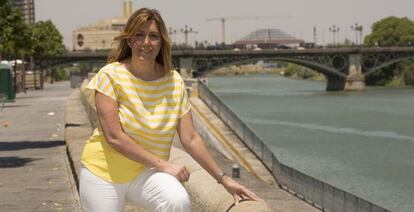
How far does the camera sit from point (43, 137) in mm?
20703

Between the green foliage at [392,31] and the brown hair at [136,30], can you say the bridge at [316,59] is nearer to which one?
the green foliage at [392,31]

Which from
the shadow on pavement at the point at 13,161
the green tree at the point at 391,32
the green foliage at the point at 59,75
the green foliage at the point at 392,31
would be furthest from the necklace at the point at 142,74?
the green foliage at the point at 59,75

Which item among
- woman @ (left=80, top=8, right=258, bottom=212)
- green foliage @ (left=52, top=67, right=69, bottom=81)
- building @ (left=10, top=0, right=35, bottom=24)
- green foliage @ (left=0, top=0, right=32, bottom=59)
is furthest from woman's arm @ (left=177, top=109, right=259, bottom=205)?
green foliage @ (left=52, top=67, right=69, bottom=81)

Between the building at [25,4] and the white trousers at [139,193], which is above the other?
the building at [25,4]

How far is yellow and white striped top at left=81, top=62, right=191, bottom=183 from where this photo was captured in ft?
13.2

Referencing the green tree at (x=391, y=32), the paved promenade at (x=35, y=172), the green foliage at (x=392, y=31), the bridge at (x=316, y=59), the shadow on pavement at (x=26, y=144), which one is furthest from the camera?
the green foliage at (x=392, y=31)

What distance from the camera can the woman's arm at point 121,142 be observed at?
156 inches

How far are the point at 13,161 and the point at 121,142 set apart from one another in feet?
36.8

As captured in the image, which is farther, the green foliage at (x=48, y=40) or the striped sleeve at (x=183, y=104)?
the green foliage at (x=48, y=40)

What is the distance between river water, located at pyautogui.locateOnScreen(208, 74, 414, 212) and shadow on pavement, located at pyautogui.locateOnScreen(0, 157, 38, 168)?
12198 millimetres

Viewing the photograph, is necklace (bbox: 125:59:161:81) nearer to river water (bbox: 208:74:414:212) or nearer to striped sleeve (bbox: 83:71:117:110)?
striped sleeve (bbox: 83:71:117:110)

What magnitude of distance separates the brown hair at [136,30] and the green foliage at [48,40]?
87609mm

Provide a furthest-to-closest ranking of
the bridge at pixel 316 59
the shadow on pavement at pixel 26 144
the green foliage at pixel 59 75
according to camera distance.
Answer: the green foliage at pixel 59 75, the bridge at pixel 316 59, the shadow on pavement at pixel 26 144

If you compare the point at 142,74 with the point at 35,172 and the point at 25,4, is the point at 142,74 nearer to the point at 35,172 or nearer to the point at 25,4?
the point at 35,172
